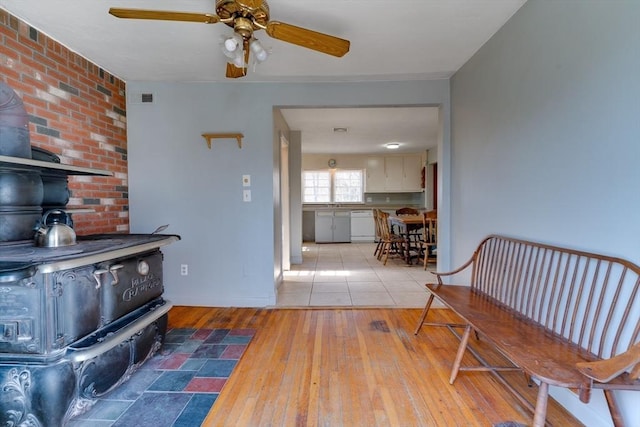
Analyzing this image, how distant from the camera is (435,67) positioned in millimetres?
2883

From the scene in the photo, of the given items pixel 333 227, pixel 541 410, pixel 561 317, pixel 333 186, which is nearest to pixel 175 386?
pixel 541 410

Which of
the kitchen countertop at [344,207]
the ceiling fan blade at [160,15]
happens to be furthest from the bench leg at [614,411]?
the kitchen countertop at [344,207]

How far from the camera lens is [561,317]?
166cm

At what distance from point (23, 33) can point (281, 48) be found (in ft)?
5.65

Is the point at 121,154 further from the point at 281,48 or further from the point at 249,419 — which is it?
the point at 249,419

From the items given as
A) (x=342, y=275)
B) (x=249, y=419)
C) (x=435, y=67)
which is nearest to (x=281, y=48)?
(x=435, y=67)

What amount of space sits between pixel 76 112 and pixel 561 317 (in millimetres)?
3640

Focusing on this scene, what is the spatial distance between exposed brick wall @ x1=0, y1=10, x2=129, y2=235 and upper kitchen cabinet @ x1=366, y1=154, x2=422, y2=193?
591cm

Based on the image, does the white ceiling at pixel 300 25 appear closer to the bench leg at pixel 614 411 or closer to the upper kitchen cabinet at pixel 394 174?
the bench leg at pixel 614 411

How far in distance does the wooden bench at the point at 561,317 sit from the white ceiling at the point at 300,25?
1.56 m

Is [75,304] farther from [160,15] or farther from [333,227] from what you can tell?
[333,227]

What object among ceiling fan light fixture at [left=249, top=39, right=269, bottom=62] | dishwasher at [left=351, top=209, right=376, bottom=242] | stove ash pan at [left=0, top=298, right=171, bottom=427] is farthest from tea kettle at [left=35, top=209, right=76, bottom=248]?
dishwasher at [left=351, top=209, right=376, bottom=242]

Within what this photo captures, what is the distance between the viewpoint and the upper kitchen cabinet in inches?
313

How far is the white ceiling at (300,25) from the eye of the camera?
1947 mm
